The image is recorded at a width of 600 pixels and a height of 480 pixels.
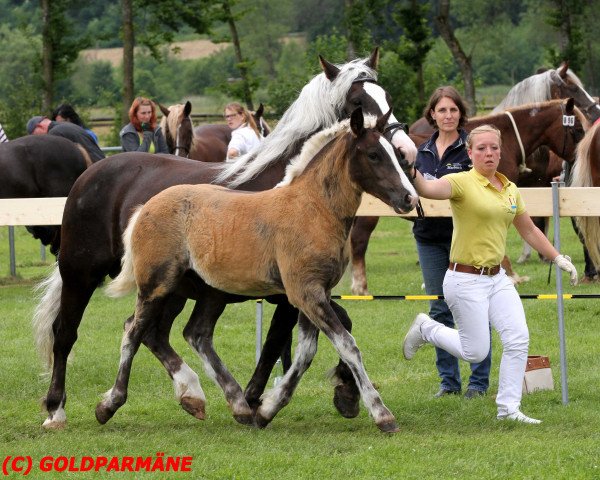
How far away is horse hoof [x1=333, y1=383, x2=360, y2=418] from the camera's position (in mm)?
6844

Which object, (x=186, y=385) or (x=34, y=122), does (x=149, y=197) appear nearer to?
(x=186, y=385)

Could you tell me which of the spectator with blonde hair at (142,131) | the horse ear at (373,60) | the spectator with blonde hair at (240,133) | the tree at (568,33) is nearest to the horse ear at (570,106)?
the spectator with blonde hair at (240,133)

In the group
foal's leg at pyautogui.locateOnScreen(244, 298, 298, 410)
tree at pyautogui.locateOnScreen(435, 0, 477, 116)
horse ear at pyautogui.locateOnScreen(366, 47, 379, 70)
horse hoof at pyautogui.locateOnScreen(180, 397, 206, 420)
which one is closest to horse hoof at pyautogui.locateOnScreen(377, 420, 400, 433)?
foal's leg at pyautogui.locateOnScreen(244, 298, 298, 410)

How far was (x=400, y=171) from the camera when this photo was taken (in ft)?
20.0

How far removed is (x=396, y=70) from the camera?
3203cm

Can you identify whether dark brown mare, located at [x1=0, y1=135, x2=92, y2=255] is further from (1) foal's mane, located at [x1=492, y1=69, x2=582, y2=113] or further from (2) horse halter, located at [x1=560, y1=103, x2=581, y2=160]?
(2) horse halter, located at [x1=560, y1=103, x2=581, y2=160]

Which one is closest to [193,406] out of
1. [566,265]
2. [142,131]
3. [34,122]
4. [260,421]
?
[260,421]

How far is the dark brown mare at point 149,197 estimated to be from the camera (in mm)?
7066

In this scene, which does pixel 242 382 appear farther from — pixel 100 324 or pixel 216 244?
pixel 100 324

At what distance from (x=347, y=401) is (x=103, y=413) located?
152 centimetres

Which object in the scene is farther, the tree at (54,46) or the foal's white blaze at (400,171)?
the tree at (54,46)

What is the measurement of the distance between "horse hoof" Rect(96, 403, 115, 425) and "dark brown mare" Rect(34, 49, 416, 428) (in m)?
0.36

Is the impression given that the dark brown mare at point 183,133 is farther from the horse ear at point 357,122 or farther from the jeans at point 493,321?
the horse ear at point 357,122

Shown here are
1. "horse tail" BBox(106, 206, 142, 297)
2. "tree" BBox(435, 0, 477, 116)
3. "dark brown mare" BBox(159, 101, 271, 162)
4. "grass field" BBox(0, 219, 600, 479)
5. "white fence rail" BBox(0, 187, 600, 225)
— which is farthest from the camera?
"tree" BBox(435, 0, 477, 116)
